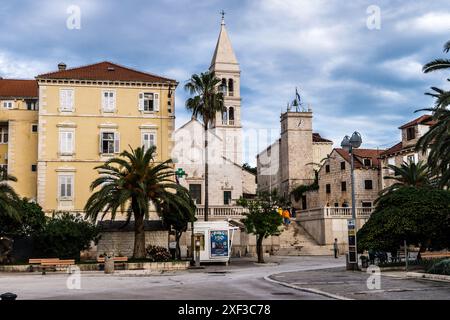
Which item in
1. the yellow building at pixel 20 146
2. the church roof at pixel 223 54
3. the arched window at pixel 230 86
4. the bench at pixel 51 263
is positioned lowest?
the bench at pixel 51 263

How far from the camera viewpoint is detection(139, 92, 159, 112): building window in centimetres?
5044

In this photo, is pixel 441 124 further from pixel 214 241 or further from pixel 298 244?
pixel 298 244

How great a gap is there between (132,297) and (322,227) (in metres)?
40.4

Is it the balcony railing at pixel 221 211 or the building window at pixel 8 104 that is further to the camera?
the building window at pixel 8 104

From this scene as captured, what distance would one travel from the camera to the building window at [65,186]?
48.2 meters

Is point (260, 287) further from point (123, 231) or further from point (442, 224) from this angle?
point (123, 231)

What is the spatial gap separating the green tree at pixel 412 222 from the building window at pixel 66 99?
2979 centimetres

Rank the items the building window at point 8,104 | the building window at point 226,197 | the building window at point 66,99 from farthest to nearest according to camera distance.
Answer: the building window at point 226,197 → the building window at point 8,104 → the building window at point 66,99

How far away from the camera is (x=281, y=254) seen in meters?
53.2

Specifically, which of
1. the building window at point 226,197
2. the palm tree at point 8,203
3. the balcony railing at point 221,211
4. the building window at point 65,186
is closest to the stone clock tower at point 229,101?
the building window at point 226,197

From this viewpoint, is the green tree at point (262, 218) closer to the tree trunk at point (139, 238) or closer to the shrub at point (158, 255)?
the shrub at point (158, 255)

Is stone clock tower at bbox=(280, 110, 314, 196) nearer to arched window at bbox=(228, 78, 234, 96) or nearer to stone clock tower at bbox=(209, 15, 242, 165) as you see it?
stone clock tower at bbox=(209, 15, 242, 165)

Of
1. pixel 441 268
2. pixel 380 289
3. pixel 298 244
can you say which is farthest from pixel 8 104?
pixel 380 289

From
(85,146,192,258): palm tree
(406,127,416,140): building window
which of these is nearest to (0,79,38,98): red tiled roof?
(85,146,192,258): palm tree
